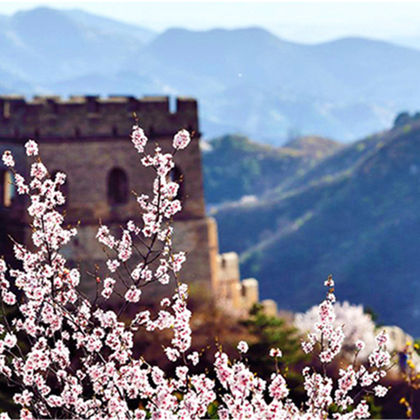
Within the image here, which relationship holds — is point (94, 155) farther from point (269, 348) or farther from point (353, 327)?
point (353, 327)

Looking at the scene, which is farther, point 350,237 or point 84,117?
point 350,237

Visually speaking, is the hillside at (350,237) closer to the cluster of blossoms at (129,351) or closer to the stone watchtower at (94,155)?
the stone watchtower at (94,155)

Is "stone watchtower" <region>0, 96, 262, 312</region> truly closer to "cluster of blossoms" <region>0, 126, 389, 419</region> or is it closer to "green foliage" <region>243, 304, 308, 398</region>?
"green foliage" <region>243, 304, 308, 398</region>

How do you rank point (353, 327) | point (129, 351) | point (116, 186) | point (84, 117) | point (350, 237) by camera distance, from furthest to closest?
point (350, 237) < point (353, 327) < point (116, 186) < point (84, 117) < point (129, 351)

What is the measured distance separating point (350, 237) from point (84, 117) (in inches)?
5095

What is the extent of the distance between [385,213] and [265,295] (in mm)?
27566

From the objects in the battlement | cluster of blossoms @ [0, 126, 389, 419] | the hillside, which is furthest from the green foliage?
the hillside

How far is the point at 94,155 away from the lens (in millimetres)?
34625

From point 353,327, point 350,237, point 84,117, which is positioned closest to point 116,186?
point 84,117

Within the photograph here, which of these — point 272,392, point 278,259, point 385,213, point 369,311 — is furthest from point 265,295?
point 272,392

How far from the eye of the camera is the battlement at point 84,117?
111 feet

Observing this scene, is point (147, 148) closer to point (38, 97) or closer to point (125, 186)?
point (125, 186)

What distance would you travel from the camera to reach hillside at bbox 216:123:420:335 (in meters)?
142

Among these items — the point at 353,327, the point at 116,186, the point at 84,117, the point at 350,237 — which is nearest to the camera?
the point at 84,117
